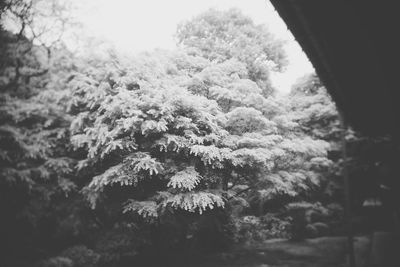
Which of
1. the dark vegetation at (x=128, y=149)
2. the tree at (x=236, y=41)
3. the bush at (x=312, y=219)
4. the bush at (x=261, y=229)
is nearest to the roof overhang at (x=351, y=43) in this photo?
the dark vegetation at (x=128, y=149)

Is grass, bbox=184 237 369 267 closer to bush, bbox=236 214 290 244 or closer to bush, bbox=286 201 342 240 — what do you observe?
bush, bbox=286 201 342 240

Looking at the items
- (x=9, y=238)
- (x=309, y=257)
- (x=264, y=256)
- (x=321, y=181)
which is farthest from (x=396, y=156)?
(x=9, y=238)

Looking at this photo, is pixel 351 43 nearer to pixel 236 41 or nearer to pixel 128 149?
pixel 128 149

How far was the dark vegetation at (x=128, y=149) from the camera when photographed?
8.05 m

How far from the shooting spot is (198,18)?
43.8 feet

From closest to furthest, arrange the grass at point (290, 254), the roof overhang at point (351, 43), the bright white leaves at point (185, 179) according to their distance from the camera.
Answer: the roof overhang at point (351, 43)
the bright white leaves at point (185, 179)
the grass at point (290, 254)

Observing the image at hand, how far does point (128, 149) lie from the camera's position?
8250 mm

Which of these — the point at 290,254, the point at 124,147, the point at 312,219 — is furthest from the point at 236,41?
the point at 312,219

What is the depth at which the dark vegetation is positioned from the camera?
317 inches

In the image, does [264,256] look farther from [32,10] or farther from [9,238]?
[32,10]

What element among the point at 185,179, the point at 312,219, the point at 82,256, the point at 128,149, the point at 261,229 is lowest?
the point at 82,256

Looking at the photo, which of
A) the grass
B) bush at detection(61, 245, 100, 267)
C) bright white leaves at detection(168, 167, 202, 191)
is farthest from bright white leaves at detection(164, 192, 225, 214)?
bush at detection(61, 245, 100, 267)

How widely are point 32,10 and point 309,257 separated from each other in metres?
14.1

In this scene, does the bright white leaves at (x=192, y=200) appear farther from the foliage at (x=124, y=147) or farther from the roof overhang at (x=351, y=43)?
the roof overhang at (x=351, y=43)
